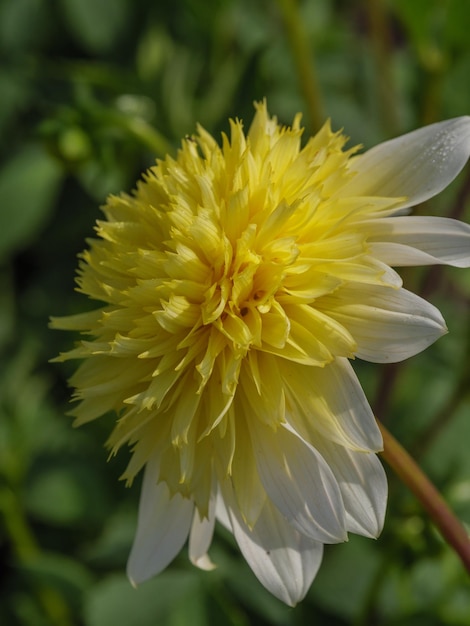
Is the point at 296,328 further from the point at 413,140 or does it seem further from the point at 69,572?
the point at 69,572

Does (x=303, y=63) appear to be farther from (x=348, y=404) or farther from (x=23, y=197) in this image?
(x=348, y=404)

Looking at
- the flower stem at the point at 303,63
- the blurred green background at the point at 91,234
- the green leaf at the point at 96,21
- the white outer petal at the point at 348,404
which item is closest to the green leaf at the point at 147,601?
the blurred green background at the point at 91,234

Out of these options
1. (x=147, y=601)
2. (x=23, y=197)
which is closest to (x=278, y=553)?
(x=147, y=601)

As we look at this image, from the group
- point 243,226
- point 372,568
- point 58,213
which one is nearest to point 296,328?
point 243,226

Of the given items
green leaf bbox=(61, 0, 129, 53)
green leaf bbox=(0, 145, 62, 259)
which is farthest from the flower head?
green leaf bbox=(61, 0, 129, 53)

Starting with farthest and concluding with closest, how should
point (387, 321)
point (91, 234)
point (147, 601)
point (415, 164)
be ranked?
point (91, 234)
point (147, 601)
point (415, 164)
point (387, 321)

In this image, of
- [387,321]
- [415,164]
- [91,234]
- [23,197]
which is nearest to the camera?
[387,321]
